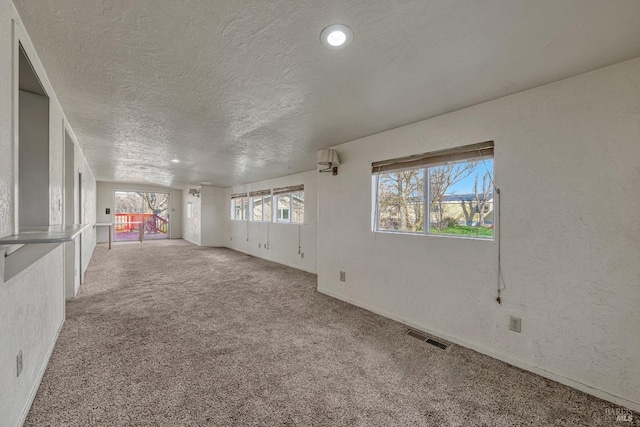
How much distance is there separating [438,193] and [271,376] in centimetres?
225

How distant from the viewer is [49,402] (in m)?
1.52

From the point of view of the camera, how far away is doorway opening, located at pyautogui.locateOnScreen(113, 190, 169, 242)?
1034 cm

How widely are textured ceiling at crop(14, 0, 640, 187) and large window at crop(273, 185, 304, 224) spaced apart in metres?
2.96

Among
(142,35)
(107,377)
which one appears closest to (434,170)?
(142,35)

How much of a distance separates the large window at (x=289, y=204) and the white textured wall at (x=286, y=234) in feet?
0.46

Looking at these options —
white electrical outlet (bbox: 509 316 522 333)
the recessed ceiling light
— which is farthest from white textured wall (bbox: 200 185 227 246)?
white electrical outlet (bbox: 509 316 522 333)

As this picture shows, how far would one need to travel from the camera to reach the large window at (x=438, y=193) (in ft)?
7.45

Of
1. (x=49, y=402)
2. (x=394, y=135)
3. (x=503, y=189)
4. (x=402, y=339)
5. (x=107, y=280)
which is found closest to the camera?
(x=49, y=402)

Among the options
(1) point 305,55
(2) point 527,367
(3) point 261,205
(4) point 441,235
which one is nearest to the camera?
(1) point 305,55

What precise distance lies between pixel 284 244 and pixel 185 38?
475 centimetres

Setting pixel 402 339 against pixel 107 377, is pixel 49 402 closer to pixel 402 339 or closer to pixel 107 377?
pixel 107 377

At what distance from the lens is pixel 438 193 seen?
263 centimetres

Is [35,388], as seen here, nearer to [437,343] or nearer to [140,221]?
[437,343]

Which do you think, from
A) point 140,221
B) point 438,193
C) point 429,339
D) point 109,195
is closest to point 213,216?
point 109,195
